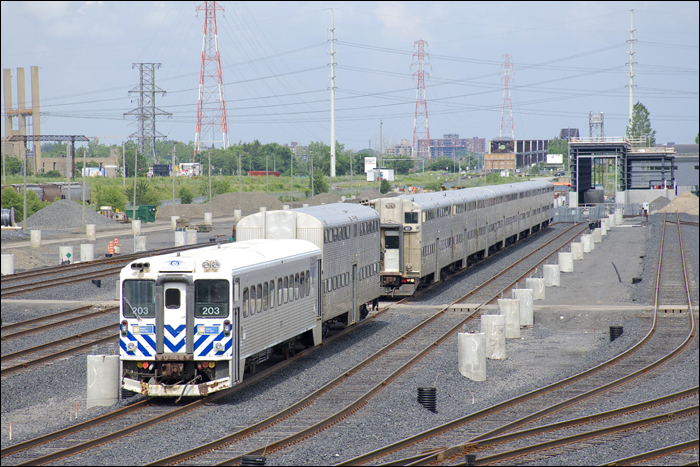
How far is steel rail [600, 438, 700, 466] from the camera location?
39.9ft

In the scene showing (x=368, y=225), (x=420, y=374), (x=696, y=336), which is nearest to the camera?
(x=420, y=374)

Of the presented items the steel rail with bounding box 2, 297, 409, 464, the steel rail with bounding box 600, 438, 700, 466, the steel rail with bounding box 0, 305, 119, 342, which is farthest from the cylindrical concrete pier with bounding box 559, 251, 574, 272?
the steel rail with bounding box 600, 438, 700, 466

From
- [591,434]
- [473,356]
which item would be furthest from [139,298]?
[591,434]

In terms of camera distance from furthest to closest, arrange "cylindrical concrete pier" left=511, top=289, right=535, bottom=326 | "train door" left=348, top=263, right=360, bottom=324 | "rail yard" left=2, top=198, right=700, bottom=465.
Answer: "cylindrical concrete pier" left=511, top=289, right=535, bottom=326 < "train door" left=348, top=263, right=360, bottom=324 < "rail yard" left=2, top=198, right=700, bottom=465

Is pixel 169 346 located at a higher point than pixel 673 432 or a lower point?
higher

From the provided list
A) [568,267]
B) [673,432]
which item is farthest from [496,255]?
[673,432]

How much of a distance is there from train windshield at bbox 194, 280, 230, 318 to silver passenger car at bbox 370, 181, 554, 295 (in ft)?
51.4

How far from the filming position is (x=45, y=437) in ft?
43.1

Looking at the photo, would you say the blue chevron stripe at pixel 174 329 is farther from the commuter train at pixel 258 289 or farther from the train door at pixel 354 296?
the train door at pixel 354 296

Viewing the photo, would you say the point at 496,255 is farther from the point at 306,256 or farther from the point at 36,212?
the point at 36,212

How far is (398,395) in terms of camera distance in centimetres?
1672

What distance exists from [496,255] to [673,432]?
34355 millimetres

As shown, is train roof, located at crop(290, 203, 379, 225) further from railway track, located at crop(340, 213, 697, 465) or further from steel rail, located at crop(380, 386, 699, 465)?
steel rail, located at crop(380, 386, 699, 465)

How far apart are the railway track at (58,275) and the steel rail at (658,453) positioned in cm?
2500
